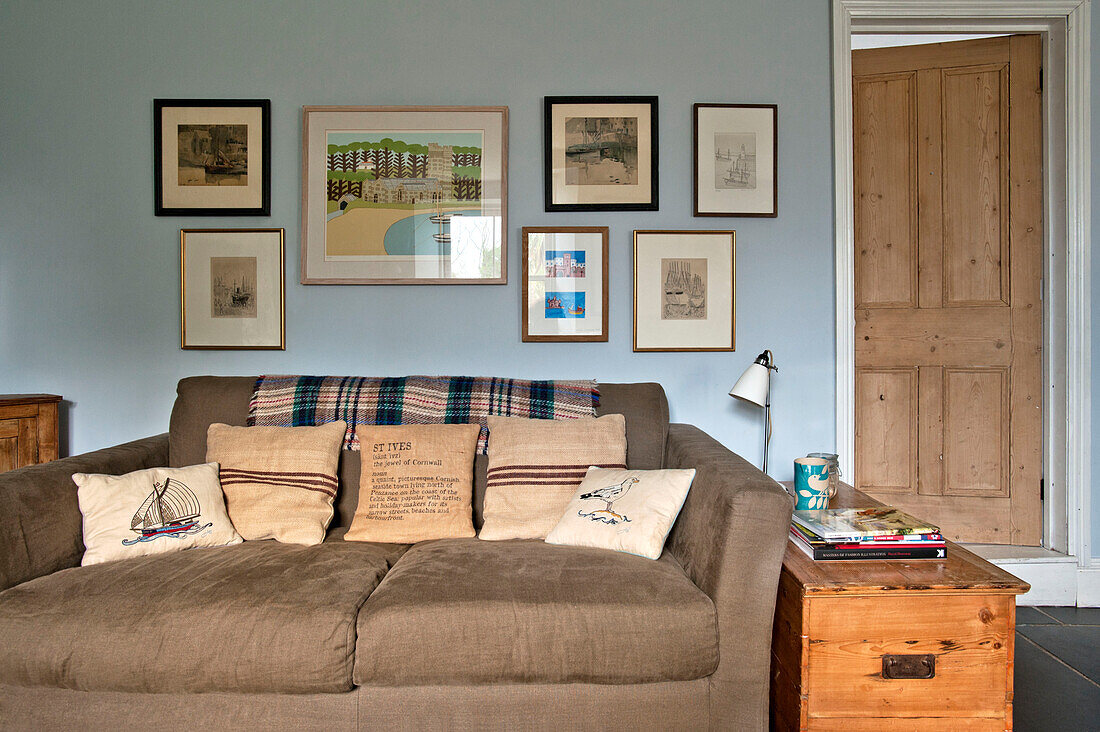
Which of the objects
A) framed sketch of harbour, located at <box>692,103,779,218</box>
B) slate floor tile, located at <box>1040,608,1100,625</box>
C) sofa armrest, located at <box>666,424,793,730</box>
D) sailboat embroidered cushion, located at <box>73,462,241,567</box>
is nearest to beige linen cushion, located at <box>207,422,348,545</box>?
sailboat embroidered cushion, located at <box>73,462,241,567</box>

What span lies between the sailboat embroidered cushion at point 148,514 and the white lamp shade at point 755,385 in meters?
1.61

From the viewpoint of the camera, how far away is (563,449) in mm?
1977

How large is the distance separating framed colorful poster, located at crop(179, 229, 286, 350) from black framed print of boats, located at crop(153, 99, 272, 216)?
0.11m

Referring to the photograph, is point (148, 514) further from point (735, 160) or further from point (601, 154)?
point (735, 160)

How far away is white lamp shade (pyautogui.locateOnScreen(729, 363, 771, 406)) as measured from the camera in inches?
85.7

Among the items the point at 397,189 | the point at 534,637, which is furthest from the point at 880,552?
the point at 397,189

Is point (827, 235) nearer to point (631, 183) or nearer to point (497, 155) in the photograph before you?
point (631, 183)

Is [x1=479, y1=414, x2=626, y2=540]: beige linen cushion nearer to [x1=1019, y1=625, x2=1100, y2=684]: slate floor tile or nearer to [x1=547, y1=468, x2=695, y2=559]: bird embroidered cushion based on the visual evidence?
[x1=547, y1=468, x2=695, y2=559]: bird embroidered cushion

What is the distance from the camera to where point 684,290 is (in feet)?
8.18

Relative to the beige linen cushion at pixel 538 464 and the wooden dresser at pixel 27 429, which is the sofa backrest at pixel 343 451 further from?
the wooden dresser at pixel 27 429

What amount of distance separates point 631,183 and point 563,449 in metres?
1.10

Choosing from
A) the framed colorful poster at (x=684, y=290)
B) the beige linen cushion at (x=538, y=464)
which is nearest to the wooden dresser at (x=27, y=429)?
the beige linen cushion at (x=538, y=464)

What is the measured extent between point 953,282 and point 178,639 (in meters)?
2.96

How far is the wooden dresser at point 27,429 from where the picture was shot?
221 cm
